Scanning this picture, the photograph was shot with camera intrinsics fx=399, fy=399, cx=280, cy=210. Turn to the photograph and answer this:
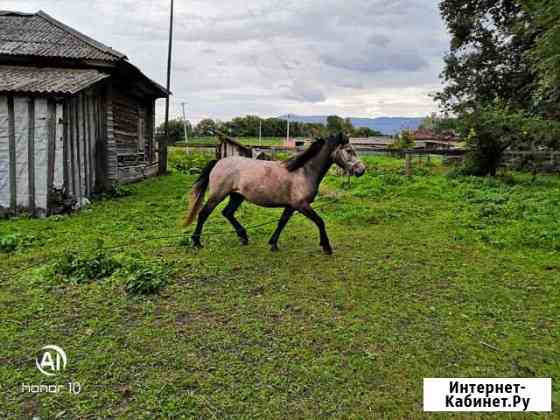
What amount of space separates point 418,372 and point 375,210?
5.64m

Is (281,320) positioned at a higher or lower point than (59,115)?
lower

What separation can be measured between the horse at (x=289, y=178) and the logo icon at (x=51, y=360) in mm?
2763

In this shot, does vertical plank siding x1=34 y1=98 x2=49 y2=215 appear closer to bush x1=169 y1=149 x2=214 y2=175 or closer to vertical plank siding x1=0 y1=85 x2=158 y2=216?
vertical plank siding x1=0 y1=85 x2=158 y2=216

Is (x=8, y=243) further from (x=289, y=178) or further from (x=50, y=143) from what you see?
(x=289, y=178)

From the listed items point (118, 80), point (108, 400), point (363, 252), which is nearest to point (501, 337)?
point (363, 252)

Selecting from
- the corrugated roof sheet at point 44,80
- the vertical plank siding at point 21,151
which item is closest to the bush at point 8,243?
the vertical plank siding at point 21,151

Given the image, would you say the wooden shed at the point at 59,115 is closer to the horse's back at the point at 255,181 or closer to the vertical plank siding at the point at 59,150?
the vertical plank siding at the point at 59,150

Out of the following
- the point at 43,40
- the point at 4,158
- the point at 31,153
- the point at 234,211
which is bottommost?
the point at 234,211

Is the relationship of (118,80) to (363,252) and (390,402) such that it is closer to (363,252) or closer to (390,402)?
(363,252)

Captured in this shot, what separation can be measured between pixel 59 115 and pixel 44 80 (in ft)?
3.15

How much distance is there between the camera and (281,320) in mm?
3350

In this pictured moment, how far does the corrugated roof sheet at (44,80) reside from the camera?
7.19m

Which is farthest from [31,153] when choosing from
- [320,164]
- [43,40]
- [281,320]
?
[281,320]

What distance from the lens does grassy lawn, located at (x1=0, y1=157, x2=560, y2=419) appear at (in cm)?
235
